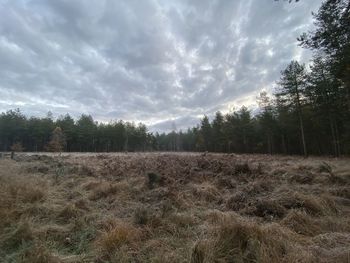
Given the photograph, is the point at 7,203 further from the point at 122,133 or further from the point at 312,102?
the point at 122,133

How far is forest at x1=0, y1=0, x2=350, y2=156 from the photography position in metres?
8.31

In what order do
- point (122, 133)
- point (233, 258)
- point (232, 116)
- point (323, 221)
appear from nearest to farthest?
point (233, 258), point (323, 221), point (232, 116), point (122, 133)

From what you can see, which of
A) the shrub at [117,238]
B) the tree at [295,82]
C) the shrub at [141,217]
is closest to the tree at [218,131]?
the tree at [295,82]

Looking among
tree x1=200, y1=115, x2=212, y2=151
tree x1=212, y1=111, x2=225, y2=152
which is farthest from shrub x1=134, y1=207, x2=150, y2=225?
tree x1=200, y1=115, x2=212, y2=151

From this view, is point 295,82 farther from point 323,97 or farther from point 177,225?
point 177,225

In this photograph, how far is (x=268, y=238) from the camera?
10.4ft

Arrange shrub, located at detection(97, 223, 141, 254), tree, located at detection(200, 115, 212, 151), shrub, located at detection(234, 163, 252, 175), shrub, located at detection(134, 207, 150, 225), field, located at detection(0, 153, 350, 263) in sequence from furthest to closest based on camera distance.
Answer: tree, located at detection(200, 115, 212, 151), shrub, located at detection(234, 163, 252, 175), shrub, located at detection(134, 207, 150, 225), shrub, located at detection(97, 223, 141, 254), field, located at detection(0, 153, 350, 263)

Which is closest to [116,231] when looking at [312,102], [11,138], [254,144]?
[312,102]

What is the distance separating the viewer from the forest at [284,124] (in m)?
8.31

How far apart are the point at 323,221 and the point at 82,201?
5.68 metres

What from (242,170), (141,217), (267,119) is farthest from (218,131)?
(141,217)

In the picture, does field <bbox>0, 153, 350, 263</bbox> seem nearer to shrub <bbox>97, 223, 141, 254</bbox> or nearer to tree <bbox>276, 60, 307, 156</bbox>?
shrub <bbox>97, 223, 141, 254</bbox>

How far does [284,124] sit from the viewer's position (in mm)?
33844

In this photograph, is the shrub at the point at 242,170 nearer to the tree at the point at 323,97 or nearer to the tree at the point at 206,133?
the tree at the point at 323,97
